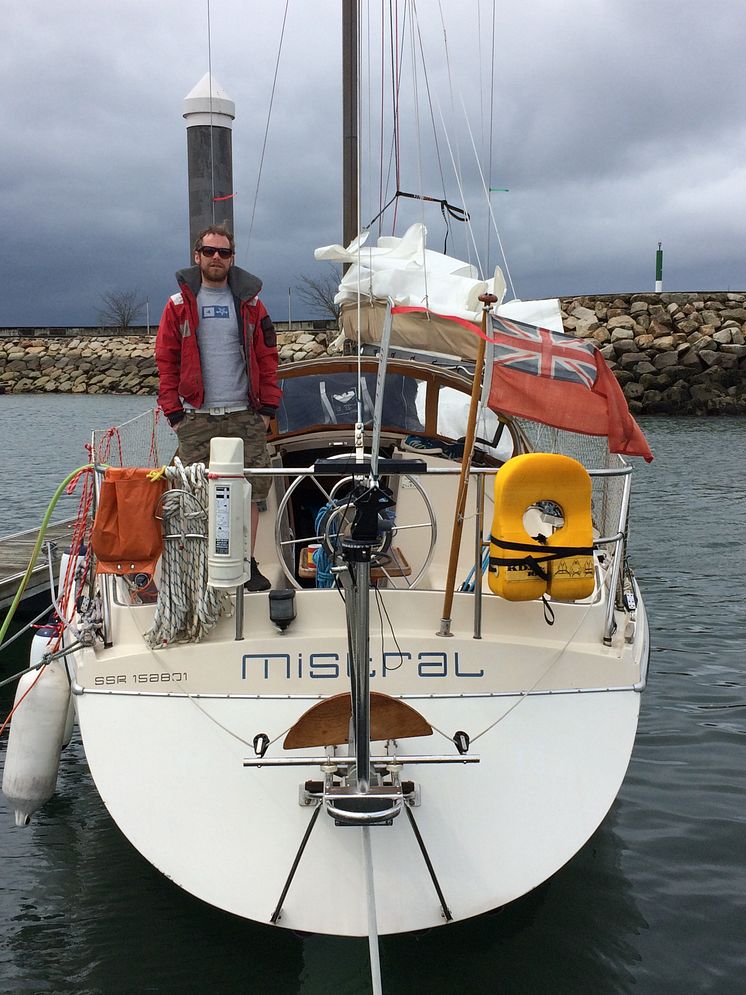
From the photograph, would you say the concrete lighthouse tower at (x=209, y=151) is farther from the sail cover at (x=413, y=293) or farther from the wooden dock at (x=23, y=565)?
the wooden dock at (x=23, y=565)

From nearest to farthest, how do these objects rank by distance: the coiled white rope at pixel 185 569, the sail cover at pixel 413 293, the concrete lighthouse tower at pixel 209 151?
the coiled white rope at pixel 185 569, the sail cover at pixel 413 293, the concrete lighthouse tower at pixel 209 151

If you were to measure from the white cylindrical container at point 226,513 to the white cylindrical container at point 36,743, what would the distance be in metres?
1.34

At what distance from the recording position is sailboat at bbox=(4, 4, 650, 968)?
3.05m

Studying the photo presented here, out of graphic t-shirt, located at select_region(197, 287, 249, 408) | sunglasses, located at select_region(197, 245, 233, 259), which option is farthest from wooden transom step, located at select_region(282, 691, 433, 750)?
sunglasses, located at select_region(197, 245, 233, 259)

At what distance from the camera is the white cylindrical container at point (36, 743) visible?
4.32 metres

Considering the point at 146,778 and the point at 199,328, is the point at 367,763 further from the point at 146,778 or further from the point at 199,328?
the point at 199,328

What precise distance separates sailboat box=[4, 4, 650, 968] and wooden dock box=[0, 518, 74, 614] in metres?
3.55

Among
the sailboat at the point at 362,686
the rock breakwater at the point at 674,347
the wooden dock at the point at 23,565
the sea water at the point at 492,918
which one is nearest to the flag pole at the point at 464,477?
the sailboat at the point at 362,686

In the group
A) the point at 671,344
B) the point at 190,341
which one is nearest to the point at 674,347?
the point at 671,344

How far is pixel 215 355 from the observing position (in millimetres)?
4773

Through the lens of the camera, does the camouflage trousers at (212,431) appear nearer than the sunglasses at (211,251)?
No

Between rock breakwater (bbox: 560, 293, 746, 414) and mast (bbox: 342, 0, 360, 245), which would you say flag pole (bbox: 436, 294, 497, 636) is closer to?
mast (bbox: 342, 0, 360, 245)

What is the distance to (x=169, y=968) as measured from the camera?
3.47 metres

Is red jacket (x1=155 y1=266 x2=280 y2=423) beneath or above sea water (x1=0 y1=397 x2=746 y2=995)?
above
